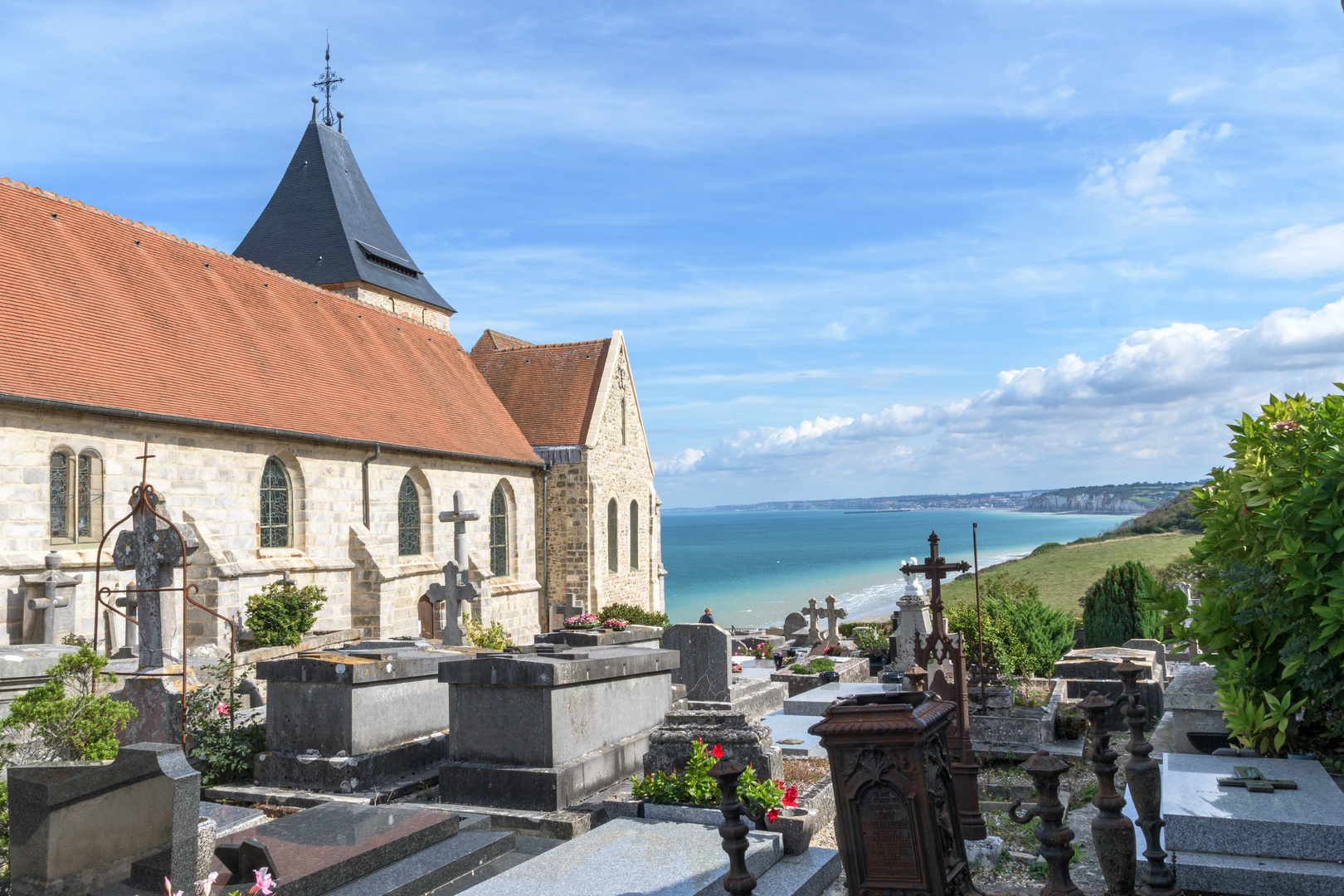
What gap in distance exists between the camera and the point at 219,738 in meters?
8.18

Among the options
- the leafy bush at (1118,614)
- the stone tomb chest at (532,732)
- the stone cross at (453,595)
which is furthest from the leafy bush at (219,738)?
the leafy bush at (1118,614)

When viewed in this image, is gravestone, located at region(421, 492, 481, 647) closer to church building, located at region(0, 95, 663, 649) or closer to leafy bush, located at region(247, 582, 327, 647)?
leafy bush, located at region(247, 582, 327, 647)

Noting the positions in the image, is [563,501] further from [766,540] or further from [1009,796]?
[766,540]

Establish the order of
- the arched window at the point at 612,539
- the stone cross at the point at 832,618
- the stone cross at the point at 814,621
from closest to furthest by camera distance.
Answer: the stone cross at the point at 832,618 → the stone cross at the point at 814,621 → the arched window at the point at 612,539

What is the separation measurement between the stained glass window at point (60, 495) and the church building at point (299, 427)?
37mm

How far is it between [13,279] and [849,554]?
121370 millimetres

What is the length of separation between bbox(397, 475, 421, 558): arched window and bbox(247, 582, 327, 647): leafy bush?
14.3 ft

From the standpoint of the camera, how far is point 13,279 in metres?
13.6

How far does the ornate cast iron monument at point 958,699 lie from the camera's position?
6.51m

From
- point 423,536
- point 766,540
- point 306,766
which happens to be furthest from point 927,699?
point 766,540

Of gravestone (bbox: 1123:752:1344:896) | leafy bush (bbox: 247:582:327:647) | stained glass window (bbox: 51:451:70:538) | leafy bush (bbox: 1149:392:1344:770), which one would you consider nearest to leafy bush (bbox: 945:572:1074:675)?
leafy bush (bbox: 1149:392:1344:770)

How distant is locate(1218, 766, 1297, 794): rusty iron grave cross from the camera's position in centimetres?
430

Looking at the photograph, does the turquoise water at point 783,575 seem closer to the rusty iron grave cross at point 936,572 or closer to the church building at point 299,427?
the rusty iron grave cross at point 936,572

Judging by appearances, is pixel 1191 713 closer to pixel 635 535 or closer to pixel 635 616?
pixel 635 616
